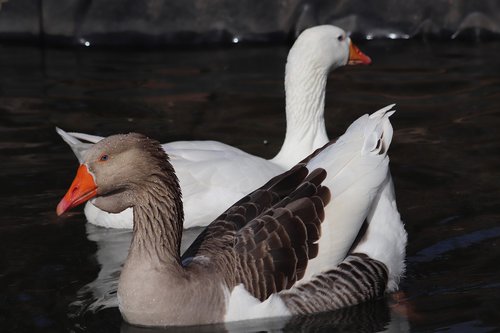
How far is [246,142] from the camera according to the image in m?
9.34

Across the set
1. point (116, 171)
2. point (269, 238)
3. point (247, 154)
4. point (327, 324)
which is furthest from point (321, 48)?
point (116, 171)

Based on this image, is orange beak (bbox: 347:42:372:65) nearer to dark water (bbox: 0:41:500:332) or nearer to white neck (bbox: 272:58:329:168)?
white neck (bbox: 272:58:329:168)

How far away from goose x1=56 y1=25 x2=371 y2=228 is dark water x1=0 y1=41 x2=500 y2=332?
57cm

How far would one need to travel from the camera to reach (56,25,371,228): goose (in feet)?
25.2

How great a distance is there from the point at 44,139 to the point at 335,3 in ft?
13.7

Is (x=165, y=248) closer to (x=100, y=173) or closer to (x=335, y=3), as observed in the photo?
(x=100, y=173)

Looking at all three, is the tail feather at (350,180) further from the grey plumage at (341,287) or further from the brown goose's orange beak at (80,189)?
the brown goose's orange beak at (80,189)

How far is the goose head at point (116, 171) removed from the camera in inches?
233

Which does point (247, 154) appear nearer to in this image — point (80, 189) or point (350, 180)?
point (350, 180)

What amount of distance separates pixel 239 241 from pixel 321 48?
8.75ft

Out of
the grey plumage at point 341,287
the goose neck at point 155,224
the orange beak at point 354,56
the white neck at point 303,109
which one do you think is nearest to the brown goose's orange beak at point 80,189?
the goose neck at point 155,224

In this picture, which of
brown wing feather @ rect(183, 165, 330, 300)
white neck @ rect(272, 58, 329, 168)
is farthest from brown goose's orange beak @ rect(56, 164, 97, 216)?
white neck @ rect(272, 58, 329, 168)

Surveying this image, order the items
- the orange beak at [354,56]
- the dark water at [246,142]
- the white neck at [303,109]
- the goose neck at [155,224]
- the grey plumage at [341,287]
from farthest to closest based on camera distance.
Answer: the orange beak at [354,56] < the white neck at [303,109] < the dark water at [246,142] < the grey plumage at [341,287] < the goose neck at [155,224]

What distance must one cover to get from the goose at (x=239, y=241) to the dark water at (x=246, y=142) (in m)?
0.17
